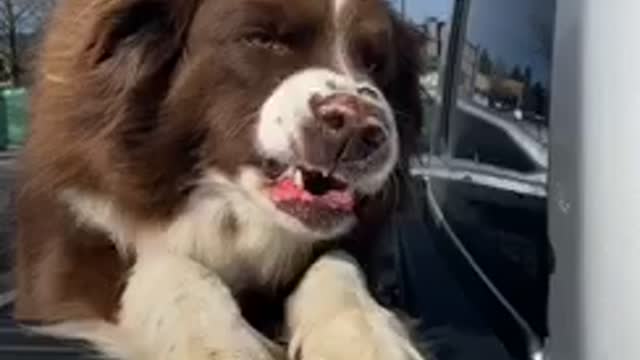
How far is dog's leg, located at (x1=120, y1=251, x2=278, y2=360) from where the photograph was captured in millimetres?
2795

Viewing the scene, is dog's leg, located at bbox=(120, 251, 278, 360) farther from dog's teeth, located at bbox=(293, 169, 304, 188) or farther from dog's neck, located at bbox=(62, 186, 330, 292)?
dog's teeth, located at bbox=(293, 169, 304, 188)

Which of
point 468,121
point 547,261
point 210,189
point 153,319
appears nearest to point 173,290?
point 153,319

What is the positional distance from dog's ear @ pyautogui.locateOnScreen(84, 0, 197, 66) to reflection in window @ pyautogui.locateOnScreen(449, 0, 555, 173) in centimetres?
80

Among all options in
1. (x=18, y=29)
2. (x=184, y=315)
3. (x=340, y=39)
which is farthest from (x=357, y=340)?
(x=18, y=29)

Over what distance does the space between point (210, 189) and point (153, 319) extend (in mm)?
591

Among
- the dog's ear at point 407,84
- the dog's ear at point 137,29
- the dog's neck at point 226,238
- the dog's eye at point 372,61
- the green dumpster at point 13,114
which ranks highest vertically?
the dog's ear at point 137,29

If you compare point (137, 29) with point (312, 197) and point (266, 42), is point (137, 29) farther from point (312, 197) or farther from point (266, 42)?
point (312, 197)

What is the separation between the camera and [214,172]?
11.3 feet

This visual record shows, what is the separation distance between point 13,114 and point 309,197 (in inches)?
108

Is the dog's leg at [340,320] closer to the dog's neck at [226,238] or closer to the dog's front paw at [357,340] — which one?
the dog's front paw at [357,340]

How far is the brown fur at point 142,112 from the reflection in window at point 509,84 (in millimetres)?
A: 375

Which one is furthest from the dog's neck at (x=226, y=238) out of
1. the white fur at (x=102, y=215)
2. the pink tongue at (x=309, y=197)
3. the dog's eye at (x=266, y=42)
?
the dog's eye at (x=266, y=42)

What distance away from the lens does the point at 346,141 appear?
2.88 metres

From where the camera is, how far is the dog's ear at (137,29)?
11.8 feet
